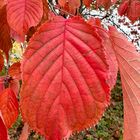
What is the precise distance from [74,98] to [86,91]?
21 mm

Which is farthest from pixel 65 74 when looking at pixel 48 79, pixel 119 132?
pixel 119 132

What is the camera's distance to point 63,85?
19.4 inches

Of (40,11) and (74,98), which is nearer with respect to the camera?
(74,98)

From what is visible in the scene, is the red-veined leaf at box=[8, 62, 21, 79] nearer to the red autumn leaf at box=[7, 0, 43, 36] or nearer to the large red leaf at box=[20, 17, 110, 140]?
the red autumn leaf at box=[7, 0, 43, 36]

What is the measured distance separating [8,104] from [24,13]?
264 millimetres

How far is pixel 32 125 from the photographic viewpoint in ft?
1.65

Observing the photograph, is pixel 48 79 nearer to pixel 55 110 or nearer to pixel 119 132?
pixel 55 110

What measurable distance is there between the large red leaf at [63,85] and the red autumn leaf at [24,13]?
0.44m

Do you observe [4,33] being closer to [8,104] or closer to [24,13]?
[24,13]

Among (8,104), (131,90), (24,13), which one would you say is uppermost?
(24,13)

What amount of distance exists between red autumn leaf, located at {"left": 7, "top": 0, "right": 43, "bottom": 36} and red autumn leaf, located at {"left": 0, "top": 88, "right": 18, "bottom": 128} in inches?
7.2

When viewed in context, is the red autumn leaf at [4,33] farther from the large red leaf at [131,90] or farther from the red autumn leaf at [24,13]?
the large red leaf at [131,90]

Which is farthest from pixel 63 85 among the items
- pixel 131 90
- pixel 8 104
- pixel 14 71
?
pixel 14 71

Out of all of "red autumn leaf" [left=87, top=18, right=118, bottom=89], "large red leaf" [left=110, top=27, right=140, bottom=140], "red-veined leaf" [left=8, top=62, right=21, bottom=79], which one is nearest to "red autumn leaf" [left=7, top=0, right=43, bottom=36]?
"red-veined leaf" [left=8, top=62, right=21, bottom=79]
